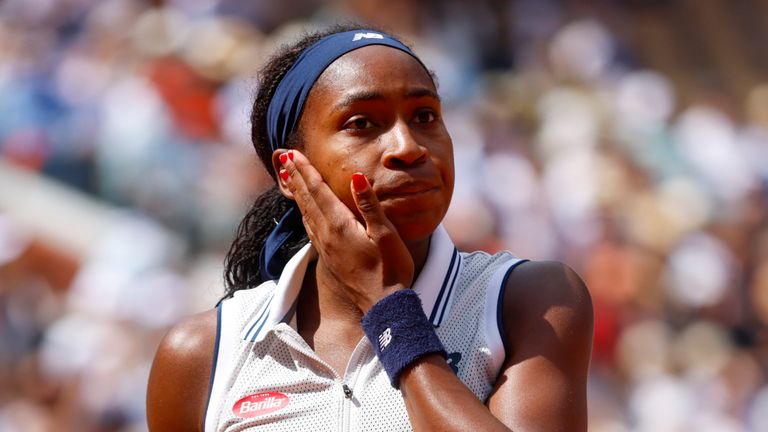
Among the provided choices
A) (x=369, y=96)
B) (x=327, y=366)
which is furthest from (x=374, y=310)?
(x=369, y=96)

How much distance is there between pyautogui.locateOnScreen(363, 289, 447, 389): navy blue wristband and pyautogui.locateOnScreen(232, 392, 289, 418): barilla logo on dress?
0.21m

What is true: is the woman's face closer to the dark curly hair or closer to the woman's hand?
the woman's hand

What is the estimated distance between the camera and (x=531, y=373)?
199 centimetres

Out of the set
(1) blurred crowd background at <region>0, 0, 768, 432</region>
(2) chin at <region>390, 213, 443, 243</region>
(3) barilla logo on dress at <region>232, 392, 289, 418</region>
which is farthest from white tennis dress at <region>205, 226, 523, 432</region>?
(1) blurred crowd background at <region>0, 0, 768, 432</region>

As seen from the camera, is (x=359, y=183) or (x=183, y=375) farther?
(x=183, y=375)

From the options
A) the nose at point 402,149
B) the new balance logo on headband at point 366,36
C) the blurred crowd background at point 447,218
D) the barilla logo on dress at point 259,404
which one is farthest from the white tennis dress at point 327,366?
the blurred crowd background at point 447,218

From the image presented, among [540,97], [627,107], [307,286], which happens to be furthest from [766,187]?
[307,286]

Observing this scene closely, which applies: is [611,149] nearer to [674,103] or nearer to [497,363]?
[674,103]

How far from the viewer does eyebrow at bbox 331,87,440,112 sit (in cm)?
213

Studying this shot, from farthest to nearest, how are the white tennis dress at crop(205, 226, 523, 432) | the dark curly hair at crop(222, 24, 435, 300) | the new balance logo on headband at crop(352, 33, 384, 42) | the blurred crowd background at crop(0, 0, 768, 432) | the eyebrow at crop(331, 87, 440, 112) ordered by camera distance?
1. the blurred crowd background at crop(0, 0, 768, 432)
2. the dark curly hair at crop(222, 24, 435, 300)
3. the new balance logo on headband at crop(352, 33, 384, 42)
4. the eyebrow at crop(331, 87, 440, 112)
5. the white tennis dress at crop(205, 226, 523, 432)

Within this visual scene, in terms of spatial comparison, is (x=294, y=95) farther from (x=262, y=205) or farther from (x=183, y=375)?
(x=183, y=375)

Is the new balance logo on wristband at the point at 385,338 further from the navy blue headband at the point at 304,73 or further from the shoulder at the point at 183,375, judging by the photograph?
the navy blue headband at the point at 304,73

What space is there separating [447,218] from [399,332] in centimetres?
489

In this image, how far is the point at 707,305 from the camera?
7.37 metres
